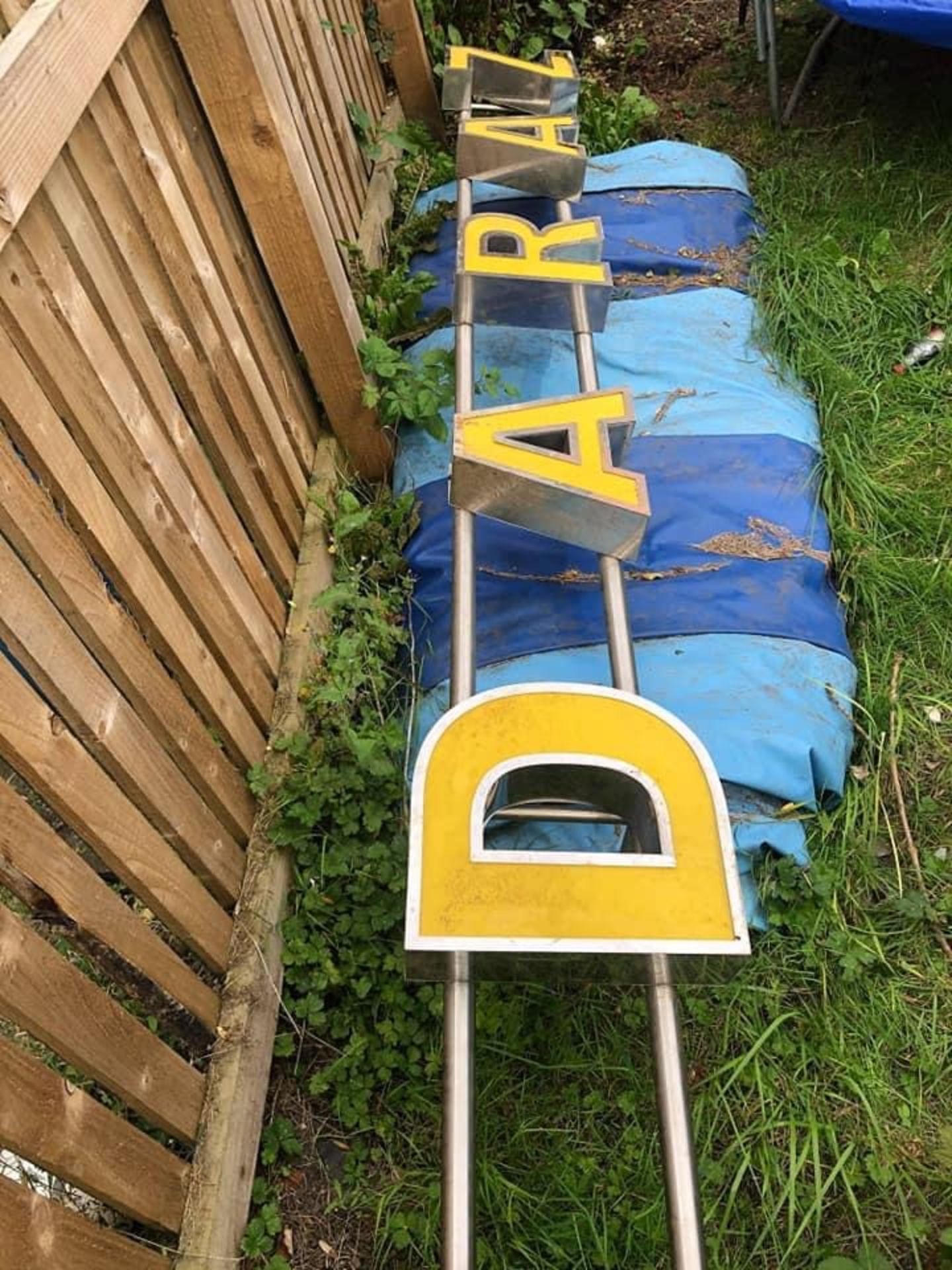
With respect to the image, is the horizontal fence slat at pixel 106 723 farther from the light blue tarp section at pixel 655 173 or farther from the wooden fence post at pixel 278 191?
the light blue tarp section at pixel 655 173

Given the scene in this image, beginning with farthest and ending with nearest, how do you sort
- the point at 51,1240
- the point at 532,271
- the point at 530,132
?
the point at 530,132, the point at 532,271, the point at 51,1240

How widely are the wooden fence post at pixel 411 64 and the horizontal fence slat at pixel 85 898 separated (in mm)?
3811

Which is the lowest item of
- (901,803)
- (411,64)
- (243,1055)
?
(243,1055)

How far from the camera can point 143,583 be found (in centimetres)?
179

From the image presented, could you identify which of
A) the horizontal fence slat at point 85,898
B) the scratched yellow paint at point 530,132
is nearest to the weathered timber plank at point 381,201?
the scratched yellow paint at point 530,132

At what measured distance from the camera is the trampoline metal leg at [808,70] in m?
3.86

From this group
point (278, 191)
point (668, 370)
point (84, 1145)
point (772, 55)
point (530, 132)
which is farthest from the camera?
point (772, 55)

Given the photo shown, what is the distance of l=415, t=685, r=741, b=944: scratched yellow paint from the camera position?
1.45 meters

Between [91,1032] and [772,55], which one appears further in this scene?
[772,55]

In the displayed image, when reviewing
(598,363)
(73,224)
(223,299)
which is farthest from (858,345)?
(73,224)

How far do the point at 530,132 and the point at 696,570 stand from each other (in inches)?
78.5

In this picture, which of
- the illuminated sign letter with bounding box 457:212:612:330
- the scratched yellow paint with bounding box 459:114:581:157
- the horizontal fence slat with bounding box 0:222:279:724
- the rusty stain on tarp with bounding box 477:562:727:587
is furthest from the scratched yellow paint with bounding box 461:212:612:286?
the horizontal fence slat with bounding box 0:222:279:724

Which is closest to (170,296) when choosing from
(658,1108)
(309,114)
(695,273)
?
(309,114)

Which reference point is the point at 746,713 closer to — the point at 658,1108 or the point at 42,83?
the point at 658,1108
